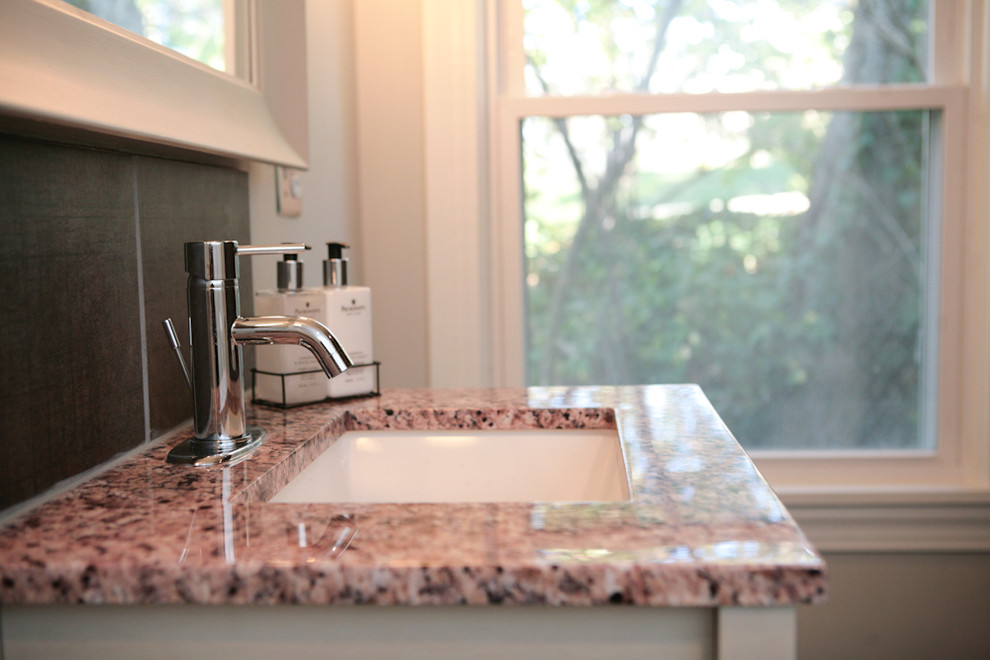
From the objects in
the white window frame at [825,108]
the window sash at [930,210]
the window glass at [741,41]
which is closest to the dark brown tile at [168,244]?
the white window frame at [825,108]

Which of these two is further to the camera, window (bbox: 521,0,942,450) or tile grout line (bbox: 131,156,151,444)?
window (bbox: 521,0,942,450)

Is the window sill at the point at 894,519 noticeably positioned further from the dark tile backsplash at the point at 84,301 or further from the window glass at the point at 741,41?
the dark tile backsplash at the point at 84,301

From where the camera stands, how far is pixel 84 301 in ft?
2.39

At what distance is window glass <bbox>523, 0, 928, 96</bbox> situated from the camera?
173 centimetres

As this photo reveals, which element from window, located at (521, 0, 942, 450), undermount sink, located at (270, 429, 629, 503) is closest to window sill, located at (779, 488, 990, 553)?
window, located at (521, 0, 942, 450)

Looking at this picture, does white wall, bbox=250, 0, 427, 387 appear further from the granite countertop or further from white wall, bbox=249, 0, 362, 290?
the granite countertop

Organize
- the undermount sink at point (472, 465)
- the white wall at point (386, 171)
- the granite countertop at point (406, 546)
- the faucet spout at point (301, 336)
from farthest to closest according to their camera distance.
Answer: the white wall at point (386, 171) → the undermount sink at point (472, 465) → the faucet spout at point (301, 336) → the granite countertop at point (406, 546)

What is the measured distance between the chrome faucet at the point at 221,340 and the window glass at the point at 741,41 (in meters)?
1.19

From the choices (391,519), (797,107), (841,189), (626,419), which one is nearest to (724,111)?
(797,107)

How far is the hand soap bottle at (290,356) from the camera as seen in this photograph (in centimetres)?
97

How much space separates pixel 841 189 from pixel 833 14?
0.35 m

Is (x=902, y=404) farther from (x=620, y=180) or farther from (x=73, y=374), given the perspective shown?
(x=73, y=374)

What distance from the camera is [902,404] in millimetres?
1789

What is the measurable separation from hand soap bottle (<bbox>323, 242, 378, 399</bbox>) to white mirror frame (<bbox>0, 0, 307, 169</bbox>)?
16 centimetres
